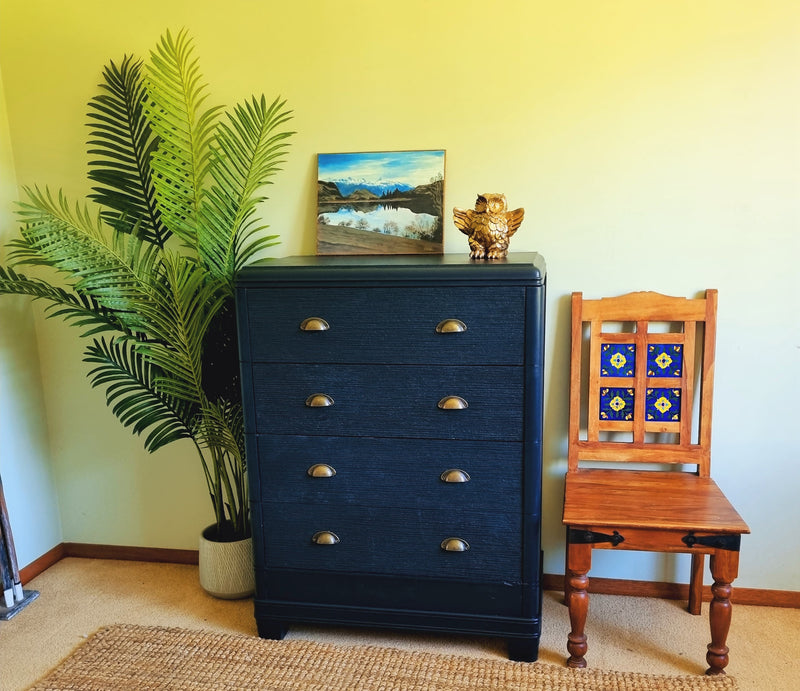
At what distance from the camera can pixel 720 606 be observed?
1.95m

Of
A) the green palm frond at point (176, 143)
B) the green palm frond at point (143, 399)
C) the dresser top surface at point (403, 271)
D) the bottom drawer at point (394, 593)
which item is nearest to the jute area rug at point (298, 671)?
the bottom drawer at point (394, 593)

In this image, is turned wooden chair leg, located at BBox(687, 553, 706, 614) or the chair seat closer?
the chair seat

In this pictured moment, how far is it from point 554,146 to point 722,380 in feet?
3.11

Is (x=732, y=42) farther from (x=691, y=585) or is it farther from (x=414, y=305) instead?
(x=691, y=585)

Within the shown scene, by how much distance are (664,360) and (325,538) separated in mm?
1222

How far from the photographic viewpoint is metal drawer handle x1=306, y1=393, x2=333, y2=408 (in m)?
2.04

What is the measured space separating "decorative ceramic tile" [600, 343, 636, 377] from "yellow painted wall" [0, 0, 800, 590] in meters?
0.15

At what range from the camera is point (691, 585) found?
235cm

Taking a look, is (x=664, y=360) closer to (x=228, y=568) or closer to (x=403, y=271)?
(x=403, y=271)

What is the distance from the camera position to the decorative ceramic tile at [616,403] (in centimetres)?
229

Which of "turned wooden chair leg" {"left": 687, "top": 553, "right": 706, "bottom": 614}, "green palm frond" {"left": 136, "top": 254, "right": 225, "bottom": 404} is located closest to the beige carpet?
"turned wooden chair leg" {"left": 687, "top": 553, "right": 706, "bottom": 614}

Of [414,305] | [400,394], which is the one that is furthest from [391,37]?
[400,394]

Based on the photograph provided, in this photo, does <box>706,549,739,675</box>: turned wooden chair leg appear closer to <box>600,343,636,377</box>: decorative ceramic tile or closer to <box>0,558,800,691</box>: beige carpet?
<box>0,558,800,691</box>: beige carpet

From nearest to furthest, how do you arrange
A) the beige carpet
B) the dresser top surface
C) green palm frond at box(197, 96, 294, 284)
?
the dresser top surface → the beige carpet → green palm frond at box(197, 96, 294, 284)
